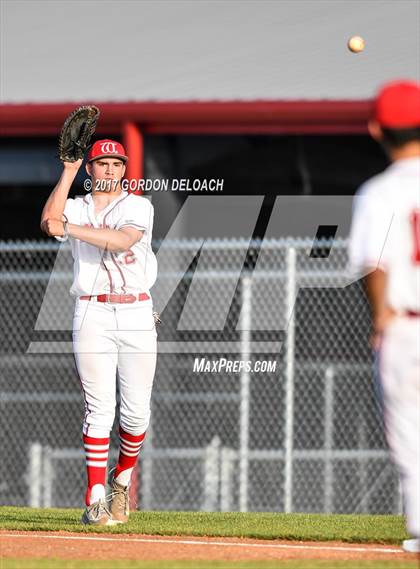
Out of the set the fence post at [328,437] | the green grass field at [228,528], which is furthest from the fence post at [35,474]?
the fence post at [328,437]

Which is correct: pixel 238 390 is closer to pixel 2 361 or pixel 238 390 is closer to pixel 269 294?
pixel 269 294

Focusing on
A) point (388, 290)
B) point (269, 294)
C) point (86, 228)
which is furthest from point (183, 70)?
point (388, 290)

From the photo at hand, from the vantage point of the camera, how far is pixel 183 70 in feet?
54.6

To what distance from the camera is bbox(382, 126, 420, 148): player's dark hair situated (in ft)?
17.4

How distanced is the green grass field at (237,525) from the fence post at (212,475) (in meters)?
2.00

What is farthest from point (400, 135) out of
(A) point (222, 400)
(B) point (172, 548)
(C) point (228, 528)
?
(A) point (222, 400)

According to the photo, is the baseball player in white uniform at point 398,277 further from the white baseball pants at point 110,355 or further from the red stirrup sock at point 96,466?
the red stirrup sock at point 96,466

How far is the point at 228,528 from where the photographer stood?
9102mm

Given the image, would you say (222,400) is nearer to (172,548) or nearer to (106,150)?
(106,150)

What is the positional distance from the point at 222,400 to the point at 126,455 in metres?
4.17

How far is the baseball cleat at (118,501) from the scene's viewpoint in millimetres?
9086

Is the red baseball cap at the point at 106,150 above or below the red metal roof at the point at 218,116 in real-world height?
below
